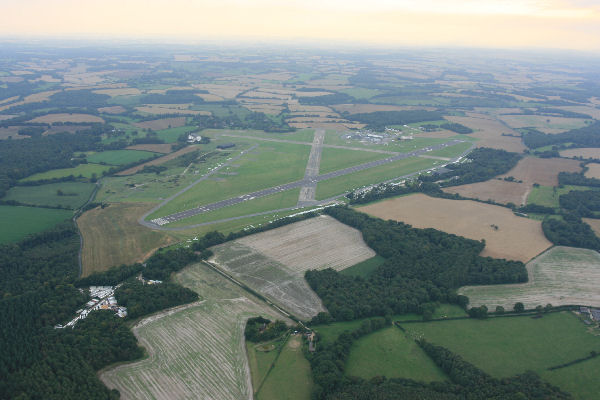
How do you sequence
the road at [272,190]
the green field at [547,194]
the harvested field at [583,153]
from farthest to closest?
the harvested field at [583,153], the green field at [547,194], the road at [272,190]

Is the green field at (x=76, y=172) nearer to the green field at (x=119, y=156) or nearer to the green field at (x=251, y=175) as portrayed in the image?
the green field at (x=119, y=156)

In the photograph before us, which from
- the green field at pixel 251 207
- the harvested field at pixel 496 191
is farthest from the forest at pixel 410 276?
the harvested field at pixel 496 191

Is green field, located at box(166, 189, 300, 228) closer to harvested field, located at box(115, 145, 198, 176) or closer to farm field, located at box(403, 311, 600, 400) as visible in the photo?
harvested field, located at box(115, 145, 198, 176)

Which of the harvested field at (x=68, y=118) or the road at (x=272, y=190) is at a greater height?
the harvested field at (x=68, y=118)

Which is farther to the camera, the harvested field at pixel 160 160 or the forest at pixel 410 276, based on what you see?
the harvested field at pixel 160 160

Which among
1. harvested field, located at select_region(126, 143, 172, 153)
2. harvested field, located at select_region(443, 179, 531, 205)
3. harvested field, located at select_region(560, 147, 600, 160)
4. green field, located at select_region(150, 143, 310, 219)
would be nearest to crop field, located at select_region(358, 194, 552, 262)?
harvested field, located at select_region(443, 179, 531, 205)

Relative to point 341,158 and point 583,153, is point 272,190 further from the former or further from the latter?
point 583,153
